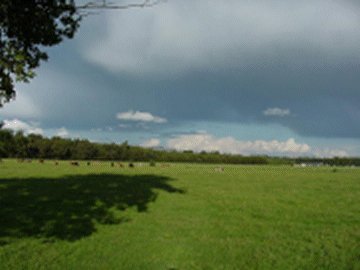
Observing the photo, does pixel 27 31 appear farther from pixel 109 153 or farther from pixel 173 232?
pixel 109 153

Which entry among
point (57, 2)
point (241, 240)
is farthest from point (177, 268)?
point (57, 2)

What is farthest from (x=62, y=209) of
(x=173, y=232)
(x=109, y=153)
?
(x=109, y=153)

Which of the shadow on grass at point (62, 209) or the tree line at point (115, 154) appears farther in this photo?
the tree line at point (115, 154)

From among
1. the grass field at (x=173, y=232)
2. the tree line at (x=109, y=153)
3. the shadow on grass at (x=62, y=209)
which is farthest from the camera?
the tree line at (x=109, y=153)

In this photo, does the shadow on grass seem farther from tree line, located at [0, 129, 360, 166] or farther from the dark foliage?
tree line, located at [0, 129, 360, 166]

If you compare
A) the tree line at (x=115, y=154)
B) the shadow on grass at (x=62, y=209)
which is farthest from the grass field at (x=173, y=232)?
the tree line at (x=115, y=154)

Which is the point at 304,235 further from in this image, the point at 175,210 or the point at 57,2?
the point at 57,2

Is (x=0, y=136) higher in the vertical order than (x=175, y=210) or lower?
higher

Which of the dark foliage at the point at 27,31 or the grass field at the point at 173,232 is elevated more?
the dark foliage at the point at 27,31

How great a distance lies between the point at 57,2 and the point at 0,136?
6.83 m

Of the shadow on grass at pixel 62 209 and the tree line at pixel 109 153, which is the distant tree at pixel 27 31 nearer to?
the shadow on grass at pixel 62 209

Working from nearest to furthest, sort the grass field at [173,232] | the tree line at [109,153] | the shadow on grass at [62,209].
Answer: the grass field at [173,232] < the shadow on grass at [62,209] < the tree line at [109,153]

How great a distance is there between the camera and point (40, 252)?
12.3 m

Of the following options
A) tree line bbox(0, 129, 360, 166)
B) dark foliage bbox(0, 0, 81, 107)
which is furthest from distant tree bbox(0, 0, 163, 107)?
tree line bbox(0, 129, 360, 166)
